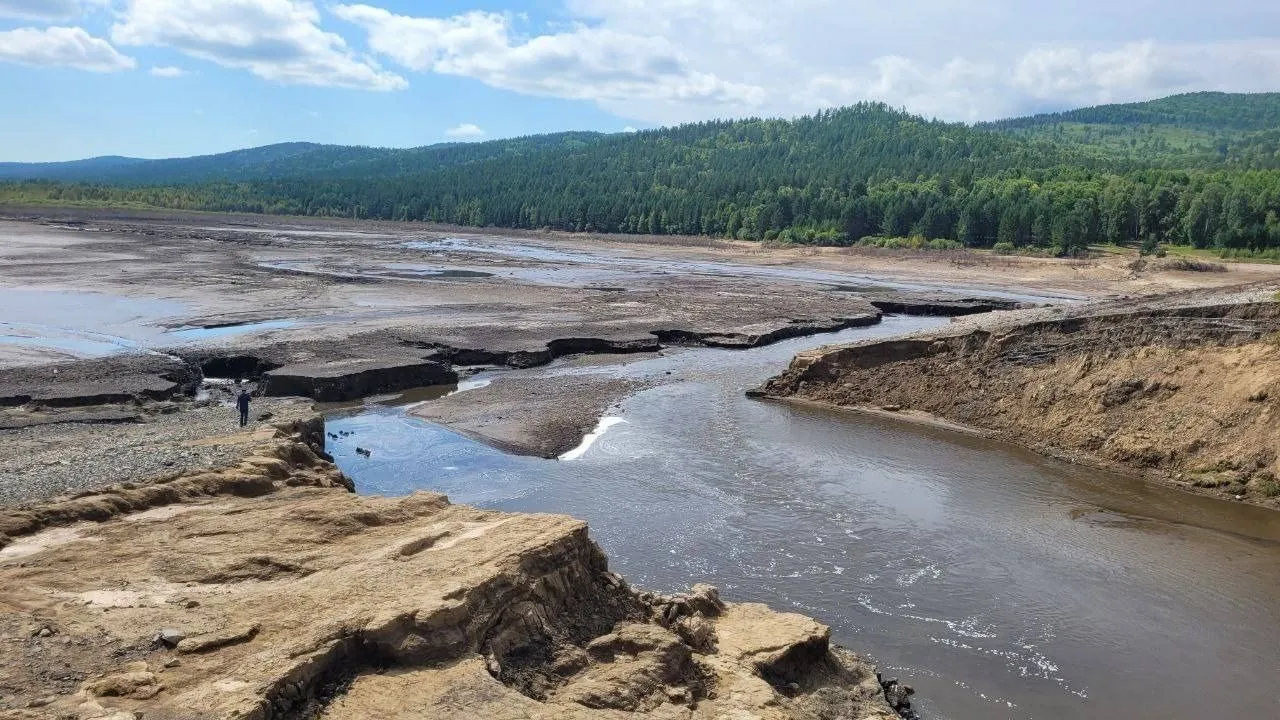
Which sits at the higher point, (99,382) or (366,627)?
(366,627)

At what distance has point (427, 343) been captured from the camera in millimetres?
39219

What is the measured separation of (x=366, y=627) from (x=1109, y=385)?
2355cm

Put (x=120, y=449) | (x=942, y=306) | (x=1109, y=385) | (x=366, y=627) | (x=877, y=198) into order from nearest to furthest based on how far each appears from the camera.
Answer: (x=366, y=627) < (x=120, y=449) < (x=1109, y=385) < (x=942, y=306) < (x=877, y=198)

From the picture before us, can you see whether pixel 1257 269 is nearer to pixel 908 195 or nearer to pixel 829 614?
pixel 908 195

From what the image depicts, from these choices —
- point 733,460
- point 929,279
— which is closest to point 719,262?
point 929,279

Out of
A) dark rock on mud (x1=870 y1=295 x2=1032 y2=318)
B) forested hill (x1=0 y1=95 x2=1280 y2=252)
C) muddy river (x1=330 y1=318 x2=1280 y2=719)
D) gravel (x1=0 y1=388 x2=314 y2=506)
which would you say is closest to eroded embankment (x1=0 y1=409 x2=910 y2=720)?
gravel (x1=0 y1=388 x2=314 y2=506)

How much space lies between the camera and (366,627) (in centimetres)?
1020

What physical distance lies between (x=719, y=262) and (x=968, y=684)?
85.0 meters

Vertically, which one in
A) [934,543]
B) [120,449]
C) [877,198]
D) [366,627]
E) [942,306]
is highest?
[877,198]

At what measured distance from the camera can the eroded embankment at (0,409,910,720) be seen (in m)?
9.41

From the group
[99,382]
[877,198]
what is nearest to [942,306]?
[99,382]

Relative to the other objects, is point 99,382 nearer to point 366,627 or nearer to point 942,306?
point 366,627

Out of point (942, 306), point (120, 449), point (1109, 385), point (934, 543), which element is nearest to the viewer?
point (120, 449)

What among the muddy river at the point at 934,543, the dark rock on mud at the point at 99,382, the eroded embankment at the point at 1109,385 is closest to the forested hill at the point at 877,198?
the eroded embankment at the point at 1109,385
